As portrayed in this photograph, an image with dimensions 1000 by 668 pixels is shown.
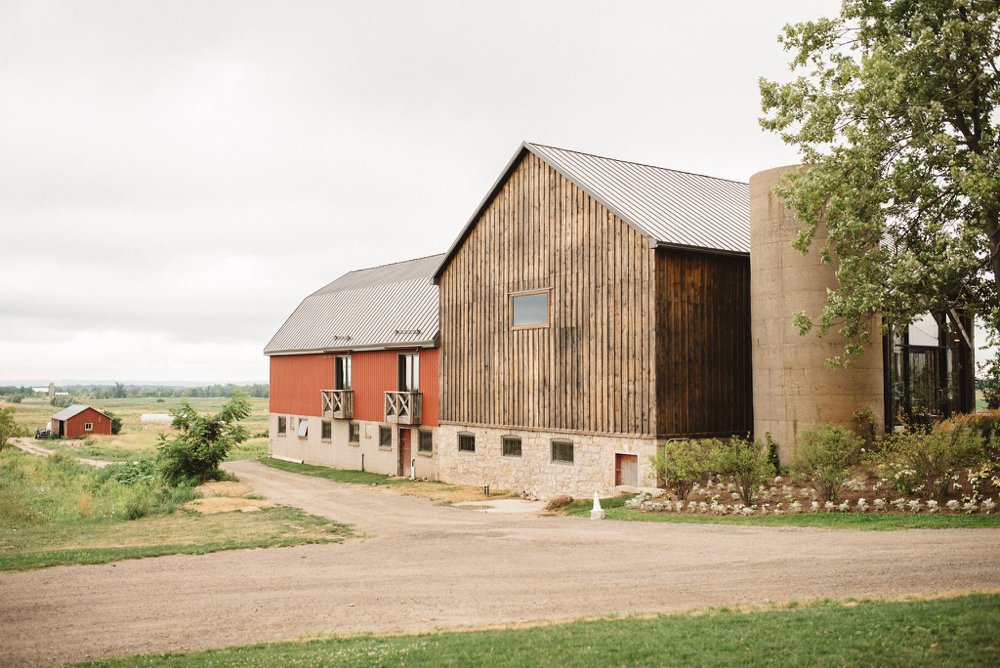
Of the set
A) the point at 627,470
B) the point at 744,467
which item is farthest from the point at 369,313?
the point at 744,467

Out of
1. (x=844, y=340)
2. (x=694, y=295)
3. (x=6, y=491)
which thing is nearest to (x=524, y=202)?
(x=694, y=295)

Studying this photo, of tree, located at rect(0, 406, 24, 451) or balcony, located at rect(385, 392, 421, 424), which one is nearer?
balcony, located at rect(385, 392, 421, 424)

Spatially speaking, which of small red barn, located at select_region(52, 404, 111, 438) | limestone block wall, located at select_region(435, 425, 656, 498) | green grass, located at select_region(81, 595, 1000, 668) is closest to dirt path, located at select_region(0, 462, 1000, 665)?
green grass, located at select_region(81, 595, 1000, 668)

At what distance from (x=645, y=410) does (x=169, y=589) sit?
13.6 metres

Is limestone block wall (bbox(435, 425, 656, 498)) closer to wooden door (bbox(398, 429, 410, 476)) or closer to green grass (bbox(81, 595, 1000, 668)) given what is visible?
wooden door (bbox(398, 429, 410, 476))

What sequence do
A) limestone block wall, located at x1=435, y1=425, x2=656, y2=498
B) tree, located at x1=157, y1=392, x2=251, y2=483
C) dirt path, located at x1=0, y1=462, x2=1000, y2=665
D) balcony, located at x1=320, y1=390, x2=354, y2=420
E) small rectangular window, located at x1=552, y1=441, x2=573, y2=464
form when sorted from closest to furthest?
dirt path, located at x1=0, y1=462, x2=1000, y2=665, limestone block wall, located at x1=435, y1=425, x2=656, y2=498, small rectangular window, located at x1=552, y1=441, x2=573, y2=464, tree, located at x1=157, y1=392, x2=251, y2=483, balcony, located at x1=320, y1=390, x2=354, y2=420

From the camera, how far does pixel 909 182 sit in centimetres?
1642

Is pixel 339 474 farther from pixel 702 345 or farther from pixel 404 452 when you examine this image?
pixel 702 345

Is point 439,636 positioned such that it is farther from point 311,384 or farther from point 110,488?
point 311,384

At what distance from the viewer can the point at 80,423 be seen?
69.5 metres

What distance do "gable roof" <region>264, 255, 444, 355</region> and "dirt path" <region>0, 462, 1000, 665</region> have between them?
58.3ft

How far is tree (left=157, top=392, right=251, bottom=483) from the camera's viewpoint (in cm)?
3231

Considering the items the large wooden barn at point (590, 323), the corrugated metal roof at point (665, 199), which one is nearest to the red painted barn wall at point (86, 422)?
the large wooden barn at point (590, 323)

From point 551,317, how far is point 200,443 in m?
15.8
